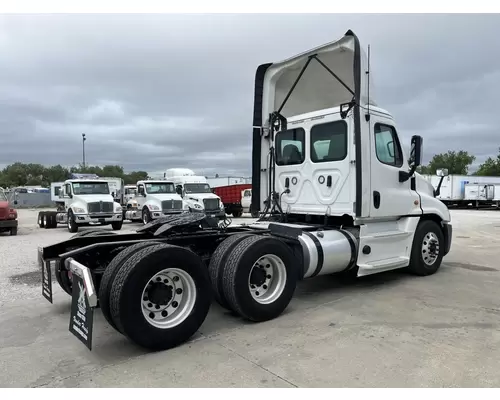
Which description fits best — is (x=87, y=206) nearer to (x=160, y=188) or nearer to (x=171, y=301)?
(x=160, y=188)

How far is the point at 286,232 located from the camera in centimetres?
585

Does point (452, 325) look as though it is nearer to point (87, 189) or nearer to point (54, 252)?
point (54, 252)

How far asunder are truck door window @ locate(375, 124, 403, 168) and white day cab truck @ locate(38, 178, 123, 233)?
13.9m

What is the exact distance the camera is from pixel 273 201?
7.41 metres

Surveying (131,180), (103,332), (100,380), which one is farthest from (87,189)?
(131,180)

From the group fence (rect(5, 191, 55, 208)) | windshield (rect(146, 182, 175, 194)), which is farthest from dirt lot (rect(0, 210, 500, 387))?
fence (rect(5, 191, 55, 208))

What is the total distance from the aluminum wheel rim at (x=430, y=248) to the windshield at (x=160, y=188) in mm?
15899

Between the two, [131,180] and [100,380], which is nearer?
[100,380]

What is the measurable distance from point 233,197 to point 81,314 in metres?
24.7

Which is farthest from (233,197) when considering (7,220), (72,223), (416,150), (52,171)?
(52,171)

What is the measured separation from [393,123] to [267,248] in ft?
11.0

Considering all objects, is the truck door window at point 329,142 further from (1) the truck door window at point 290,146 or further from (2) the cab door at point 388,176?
(2) the cab door at point 388,176

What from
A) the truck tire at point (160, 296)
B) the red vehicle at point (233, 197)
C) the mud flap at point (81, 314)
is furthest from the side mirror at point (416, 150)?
the red vehicle at point (233, 197)

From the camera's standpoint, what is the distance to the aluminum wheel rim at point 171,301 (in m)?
4.09
